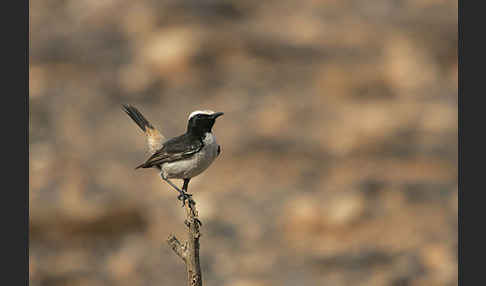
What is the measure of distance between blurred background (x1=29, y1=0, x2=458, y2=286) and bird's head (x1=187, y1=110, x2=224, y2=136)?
10.3 m

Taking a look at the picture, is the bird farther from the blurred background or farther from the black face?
the blurred background

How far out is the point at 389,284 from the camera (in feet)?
61.4

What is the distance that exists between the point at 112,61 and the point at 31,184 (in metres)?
6.93

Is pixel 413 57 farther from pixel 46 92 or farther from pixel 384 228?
pixel 46 92

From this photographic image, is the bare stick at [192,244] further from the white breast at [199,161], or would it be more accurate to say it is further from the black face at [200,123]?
the black face at [200,123]

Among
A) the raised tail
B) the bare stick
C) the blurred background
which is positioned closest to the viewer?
the bare stick

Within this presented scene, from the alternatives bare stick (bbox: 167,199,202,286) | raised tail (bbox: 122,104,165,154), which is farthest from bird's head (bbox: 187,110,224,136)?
bare stick (bbox: 167,199,202,286)

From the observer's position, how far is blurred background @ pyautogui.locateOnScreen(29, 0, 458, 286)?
20188mm

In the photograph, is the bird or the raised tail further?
the raised tail

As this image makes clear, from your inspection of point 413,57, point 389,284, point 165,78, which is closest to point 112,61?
point 165,78

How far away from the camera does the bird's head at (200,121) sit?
9.21m

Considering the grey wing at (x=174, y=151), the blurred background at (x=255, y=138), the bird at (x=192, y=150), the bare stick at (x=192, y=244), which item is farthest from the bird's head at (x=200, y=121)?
the blurred background at (x=255, y=138)

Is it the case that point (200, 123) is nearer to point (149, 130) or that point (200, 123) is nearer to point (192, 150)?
point (192, 150)

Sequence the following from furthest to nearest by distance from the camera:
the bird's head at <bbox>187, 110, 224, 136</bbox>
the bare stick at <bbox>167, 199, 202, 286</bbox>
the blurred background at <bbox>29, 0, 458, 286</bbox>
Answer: the blurred background at <bbox>29, 0, 458, 286</bbox> < the bare stick at <bbox>167, 199, 202, 286</bbox> < the bird's head at <bbox>187, 110, 224, 136</bbox>
